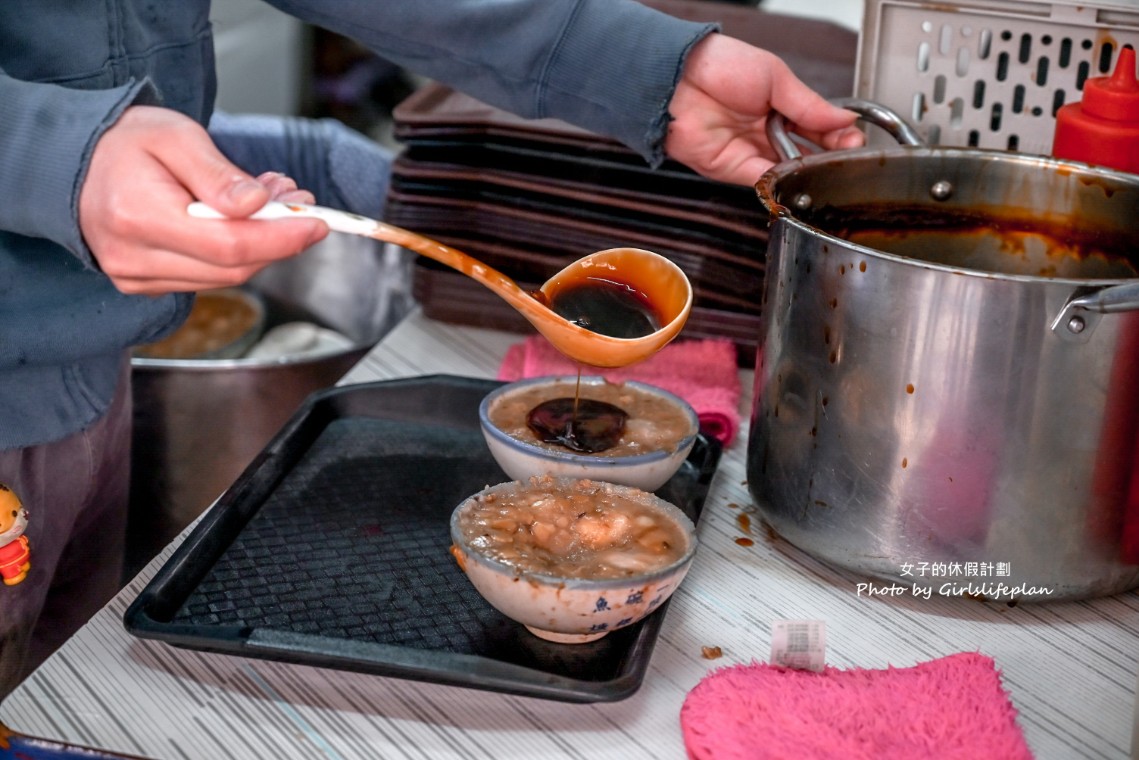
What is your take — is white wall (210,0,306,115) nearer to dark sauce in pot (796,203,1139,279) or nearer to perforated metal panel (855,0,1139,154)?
perforated metal panel (855,0,1139,154)

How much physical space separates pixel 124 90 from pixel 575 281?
0.52 m

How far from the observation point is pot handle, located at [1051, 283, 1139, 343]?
3.02 ft

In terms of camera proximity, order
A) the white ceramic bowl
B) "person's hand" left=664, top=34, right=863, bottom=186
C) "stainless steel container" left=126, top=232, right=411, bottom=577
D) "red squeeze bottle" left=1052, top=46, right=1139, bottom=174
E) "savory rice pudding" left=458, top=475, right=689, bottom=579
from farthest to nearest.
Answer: "stainless steel container" left=126, top=232, right=411, bottom=577
"person's hand" left=664, top=34, right=863, bottom=186
"red squeeze bottle" left=1052, top=46, right=1139, bottom=174
the white ceramic bowl
"savory rice pudding" left=458, top=475, right=689, bottom=579

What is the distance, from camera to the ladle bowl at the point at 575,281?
96 centimetres

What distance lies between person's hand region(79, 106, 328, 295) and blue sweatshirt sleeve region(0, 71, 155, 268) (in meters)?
0.01

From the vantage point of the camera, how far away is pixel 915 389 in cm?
102

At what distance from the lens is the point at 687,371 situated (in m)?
1.56

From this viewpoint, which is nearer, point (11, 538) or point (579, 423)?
point (11, 538)

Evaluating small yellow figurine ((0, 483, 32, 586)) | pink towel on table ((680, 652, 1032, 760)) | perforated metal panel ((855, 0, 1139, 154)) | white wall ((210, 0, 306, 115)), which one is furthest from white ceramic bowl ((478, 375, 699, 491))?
white wall ((210, 0, 306, 115))

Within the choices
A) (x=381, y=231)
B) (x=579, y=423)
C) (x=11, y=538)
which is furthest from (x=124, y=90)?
(x=579, y=423)

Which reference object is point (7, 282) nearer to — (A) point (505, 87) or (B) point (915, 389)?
(A) point (505, 87)

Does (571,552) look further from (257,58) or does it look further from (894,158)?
(257,58)

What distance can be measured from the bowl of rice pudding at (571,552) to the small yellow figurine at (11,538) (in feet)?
1.41

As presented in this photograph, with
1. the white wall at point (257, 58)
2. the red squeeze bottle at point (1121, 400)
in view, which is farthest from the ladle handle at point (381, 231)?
the white wall at point (257, 58)
